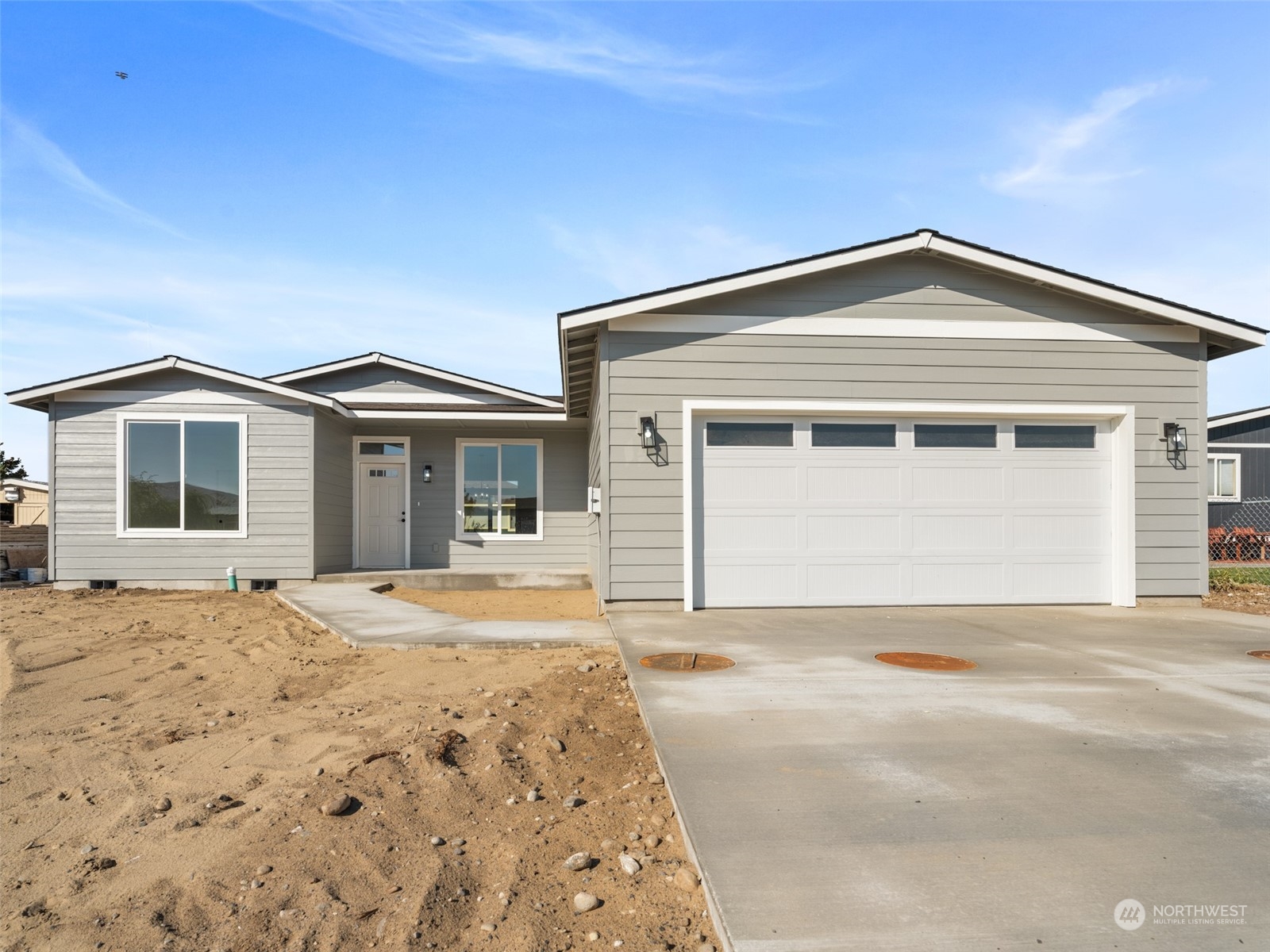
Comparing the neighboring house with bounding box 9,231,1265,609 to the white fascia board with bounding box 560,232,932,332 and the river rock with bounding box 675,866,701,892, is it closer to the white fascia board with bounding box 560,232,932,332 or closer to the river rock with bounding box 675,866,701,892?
the white fascia board with bounding box 560,232,932,332

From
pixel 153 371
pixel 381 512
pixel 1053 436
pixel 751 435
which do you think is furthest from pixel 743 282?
pixel 153 371

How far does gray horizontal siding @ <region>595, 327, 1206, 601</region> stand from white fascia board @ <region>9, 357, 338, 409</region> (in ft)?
18.1

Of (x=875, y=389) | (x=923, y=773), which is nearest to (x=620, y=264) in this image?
(x=875, y=389)

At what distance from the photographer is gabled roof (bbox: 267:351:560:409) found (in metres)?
13.9

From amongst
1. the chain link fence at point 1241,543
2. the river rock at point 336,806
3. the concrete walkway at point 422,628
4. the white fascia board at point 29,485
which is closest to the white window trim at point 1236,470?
the chain link fence at point 1241,543

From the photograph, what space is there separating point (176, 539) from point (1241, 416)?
82.8 feet

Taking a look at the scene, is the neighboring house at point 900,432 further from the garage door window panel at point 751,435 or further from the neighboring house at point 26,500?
the neighboring house at point 26,500

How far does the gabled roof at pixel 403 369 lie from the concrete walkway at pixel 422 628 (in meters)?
5.47

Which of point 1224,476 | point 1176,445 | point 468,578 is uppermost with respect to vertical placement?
point 1176,445

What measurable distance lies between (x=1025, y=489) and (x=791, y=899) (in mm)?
7821

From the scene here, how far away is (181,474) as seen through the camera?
11258mm

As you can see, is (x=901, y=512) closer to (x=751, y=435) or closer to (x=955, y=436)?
(x=955, y=436)

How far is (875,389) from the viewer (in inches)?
329

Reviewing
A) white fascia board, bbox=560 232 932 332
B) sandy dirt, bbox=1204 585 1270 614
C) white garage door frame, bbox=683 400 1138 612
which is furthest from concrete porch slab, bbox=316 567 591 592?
sandy dirt, bbox=1204 585 1270 614
